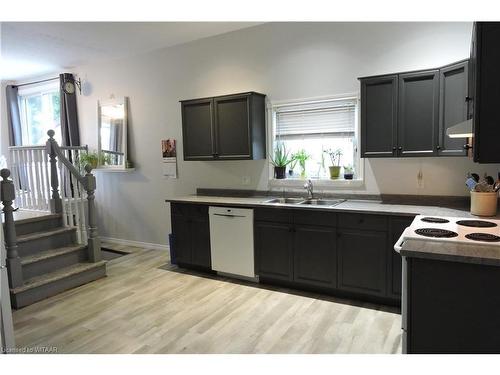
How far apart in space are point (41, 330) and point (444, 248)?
3134 mm

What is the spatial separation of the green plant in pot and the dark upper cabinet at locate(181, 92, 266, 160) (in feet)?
6.33

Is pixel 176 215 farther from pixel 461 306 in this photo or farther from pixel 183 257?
pixel 461 306

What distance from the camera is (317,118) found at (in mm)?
4086

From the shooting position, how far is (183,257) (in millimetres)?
4426

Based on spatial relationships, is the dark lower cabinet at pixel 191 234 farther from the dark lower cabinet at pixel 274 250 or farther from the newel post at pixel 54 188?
the newel post at pixel 54 188

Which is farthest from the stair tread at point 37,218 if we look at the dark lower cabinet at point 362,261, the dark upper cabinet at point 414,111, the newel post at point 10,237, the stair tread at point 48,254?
the dark upper cabinet at point 414,111

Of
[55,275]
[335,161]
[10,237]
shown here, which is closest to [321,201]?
[335,161]

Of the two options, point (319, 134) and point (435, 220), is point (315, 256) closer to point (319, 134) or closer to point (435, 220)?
point (435, 220)

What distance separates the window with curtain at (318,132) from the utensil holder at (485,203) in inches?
50.1

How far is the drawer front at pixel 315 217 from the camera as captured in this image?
11.1 ft

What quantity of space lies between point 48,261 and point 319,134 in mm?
3395

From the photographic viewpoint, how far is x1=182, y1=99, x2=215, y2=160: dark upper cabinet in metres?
4.36

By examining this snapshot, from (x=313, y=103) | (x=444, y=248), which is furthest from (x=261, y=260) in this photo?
(x=444, y=248)
